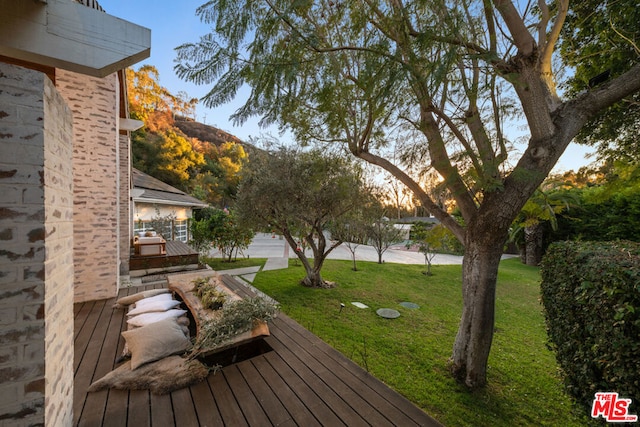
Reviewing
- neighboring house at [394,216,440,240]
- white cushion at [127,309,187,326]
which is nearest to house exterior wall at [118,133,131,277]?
white cushion at [127,309,187,326]

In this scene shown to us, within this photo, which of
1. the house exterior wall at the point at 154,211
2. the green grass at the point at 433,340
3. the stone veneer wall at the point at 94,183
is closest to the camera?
the green grass at the point at 433,340

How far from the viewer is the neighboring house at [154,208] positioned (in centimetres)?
1057

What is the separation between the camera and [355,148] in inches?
176

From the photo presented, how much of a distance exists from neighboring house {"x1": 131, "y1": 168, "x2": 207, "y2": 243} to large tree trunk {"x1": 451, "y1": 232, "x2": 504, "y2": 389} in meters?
11.1

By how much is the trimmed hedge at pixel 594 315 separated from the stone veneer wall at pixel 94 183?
24.2 ft

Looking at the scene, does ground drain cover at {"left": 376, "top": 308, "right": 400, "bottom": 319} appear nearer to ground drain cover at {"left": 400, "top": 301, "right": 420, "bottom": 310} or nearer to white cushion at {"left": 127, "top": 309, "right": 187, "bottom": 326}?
ground drain cover at {"left": 400, "top": 301, "right": 420, "bottom": 310}

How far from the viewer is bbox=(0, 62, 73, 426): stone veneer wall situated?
4.11 feet

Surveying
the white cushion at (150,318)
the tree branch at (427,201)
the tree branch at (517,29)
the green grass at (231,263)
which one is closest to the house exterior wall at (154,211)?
the green grass at (231,263)

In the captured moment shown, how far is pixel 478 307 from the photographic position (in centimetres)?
350

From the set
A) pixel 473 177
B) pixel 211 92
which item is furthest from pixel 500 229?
pixel 211 92

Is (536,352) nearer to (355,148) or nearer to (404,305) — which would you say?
(404,305)

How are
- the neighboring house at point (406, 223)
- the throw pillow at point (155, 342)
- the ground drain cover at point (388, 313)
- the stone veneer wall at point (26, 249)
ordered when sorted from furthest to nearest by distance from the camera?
the neighboring house at point (406, 223) → the ground drain cover at point (388, 313) → the throw pillow at point (155, 342) → the stone veneer wall at point (26, 249)

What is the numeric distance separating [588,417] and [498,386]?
1073 millimetres

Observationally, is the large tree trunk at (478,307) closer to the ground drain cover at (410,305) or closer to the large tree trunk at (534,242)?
the ground drain cover at (410,305)
